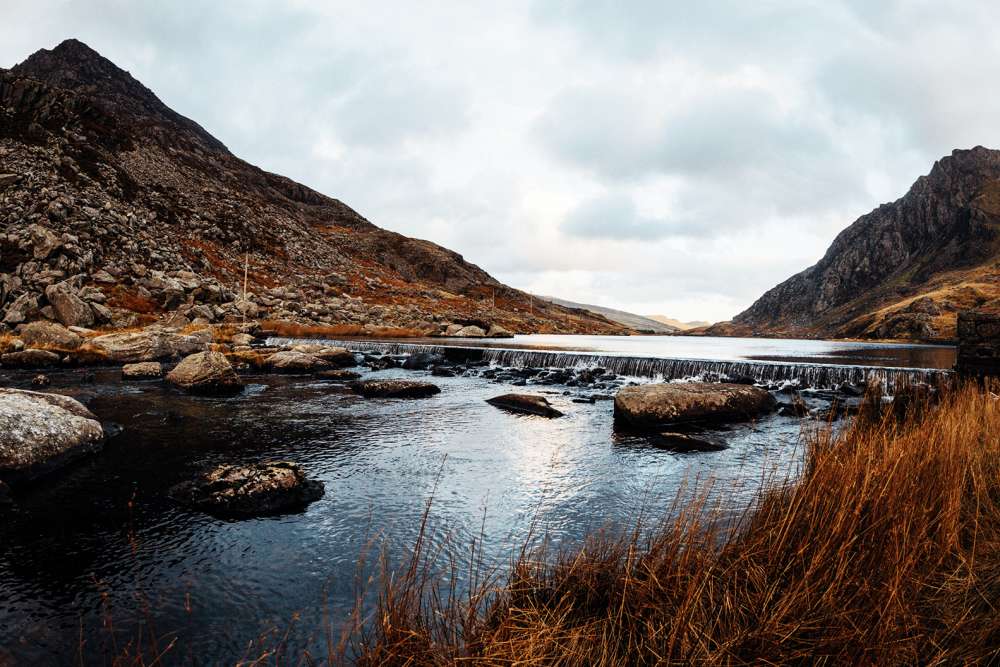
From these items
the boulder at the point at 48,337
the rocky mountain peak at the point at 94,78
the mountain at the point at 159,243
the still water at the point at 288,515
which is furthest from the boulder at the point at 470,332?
the rocky mountain peak at the point at 94,78

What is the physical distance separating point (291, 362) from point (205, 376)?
680 centimetres

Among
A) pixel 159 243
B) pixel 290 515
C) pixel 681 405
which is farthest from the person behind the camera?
pixel 159 243

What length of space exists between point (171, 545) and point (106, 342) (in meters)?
24.5

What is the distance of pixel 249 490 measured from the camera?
759cm

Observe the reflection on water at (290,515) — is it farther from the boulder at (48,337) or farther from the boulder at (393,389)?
the boulder at (48,337)

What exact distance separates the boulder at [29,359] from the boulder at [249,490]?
2045cm

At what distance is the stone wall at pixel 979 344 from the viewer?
12.7 metres

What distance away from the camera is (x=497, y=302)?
125m

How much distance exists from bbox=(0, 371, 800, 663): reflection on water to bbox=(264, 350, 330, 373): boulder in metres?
8.76

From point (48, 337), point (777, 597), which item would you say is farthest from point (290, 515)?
point (48, 337)

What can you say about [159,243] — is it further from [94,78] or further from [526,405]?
[94,78]

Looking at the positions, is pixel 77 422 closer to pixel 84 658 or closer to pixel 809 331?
pixel 84 658

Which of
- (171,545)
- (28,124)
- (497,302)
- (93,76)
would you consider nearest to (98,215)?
(28,124)

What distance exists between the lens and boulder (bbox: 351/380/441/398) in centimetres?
1831
